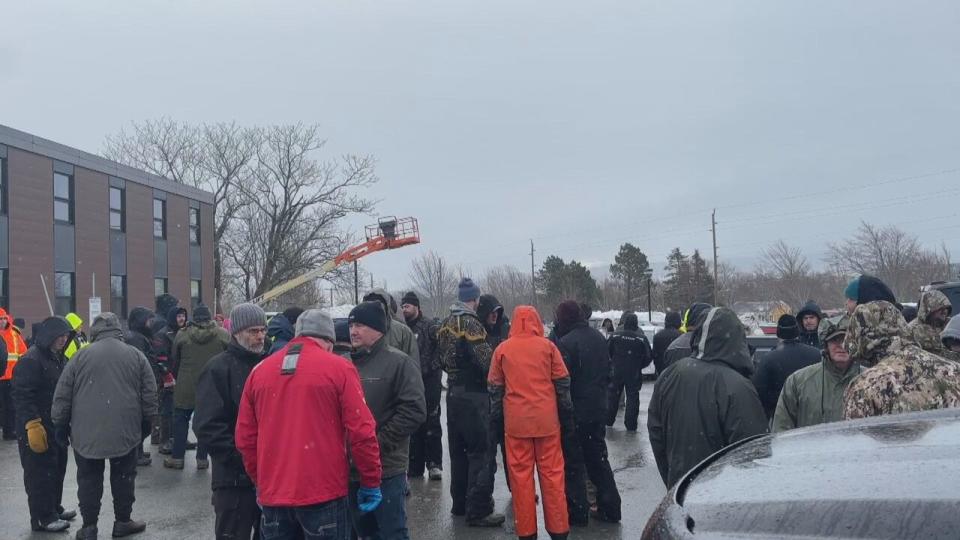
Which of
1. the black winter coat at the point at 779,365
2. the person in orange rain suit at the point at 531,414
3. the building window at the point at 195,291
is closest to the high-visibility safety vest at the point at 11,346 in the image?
the person in orange rain suit at the point at 531,414

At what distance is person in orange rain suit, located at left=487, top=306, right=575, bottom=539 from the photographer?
240 inches

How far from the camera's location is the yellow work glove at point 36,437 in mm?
6625

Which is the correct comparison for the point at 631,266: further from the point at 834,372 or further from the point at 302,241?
the point at 834,372

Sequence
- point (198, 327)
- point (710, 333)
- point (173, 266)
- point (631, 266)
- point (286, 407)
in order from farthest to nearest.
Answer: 1. point (631, 266)
2. point (173, 266)
3. point (198, 327)
4. point (710, 333)
5. point (286, 407)

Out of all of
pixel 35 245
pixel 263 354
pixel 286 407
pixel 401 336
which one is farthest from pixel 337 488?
pixel 35 245

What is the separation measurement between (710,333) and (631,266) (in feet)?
221

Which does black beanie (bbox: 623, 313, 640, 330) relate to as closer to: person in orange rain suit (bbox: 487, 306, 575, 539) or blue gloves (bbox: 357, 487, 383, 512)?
person in orange rain suit (bbox: 487, 306, 575, 539)

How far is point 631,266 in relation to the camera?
7094cm

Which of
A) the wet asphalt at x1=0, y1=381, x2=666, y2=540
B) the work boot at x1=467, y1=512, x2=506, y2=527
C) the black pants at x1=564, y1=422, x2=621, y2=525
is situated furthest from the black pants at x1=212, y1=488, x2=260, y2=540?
the black pants at x1=564, y1=422, x2=621, y2=525

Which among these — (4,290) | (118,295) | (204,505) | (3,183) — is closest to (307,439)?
(204,505)

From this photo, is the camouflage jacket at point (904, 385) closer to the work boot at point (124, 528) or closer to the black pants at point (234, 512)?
the black pants at point (234, 512)

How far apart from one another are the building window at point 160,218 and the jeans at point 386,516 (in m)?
31.2

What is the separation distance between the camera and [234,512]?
505 centimetres

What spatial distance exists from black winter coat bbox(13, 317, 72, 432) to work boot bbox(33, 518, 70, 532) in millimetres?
732
